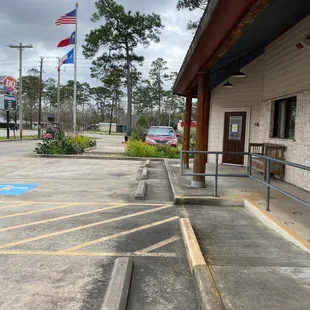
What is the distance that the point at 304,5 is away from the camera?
627cm

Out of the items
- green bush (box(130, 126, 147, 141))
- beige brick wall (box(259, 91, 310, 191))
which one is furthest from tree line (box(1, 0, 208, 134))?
beige brick wall (box(259, 91, 310, 191))

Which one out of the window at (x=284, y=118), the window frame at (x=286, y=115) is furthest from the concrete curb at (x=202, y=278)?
the window at (x=284, y=118)

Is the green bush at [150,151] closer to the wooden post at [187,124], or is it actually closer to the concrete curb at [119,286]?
the wooden post at [187,124]

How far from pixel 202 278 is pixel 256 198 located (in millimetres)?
3838

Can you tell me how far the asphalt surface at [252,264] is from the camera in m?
2.79

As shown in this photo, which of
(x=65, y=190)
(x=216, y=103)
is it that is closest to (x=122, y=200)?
(x=65, y=190)

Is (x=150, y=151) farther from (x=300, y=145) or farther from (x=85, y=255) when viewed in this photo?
(x=85, y=255)

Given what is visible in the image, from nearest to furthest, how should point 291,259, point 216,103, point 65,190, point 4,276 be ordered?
point 4,276 → point 291,259 → point 65,190 → point 216,103

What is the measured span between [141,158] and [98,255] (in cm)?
1152

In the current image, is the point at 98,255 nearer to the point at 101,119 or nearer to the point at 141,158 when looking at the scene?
the point at 141,158

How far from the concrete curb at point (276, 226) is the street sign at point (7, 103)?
30.0m

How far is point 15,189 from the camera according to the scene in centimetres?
805

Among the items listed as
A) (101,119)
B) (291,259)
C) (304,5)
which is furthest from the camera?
(101,119)

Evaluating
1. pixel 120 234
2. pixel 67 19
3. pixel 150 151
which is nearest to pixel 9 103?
pixel 67 19
